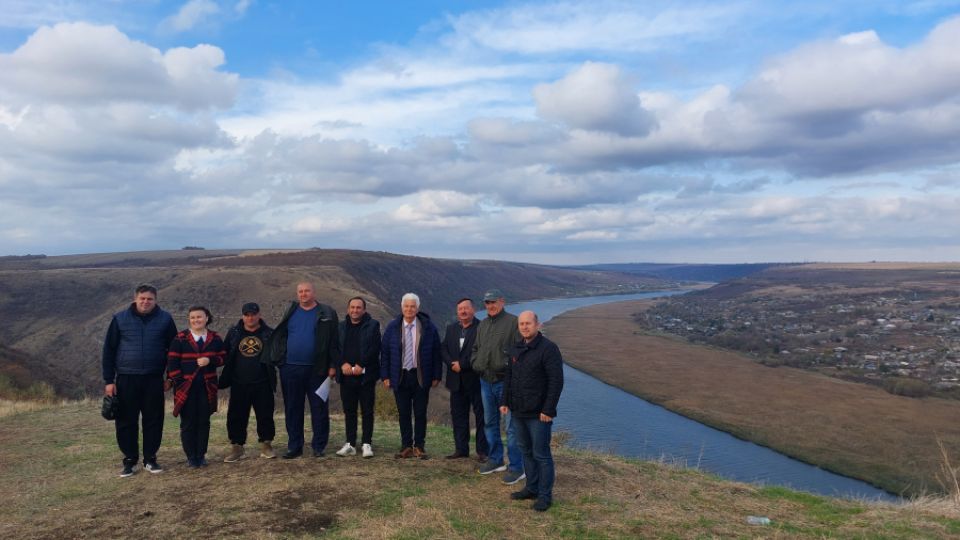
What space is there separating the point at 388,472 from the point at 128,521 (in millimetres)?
2940

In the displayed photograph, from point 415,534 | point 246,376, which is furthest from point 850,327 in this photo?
point 415,534

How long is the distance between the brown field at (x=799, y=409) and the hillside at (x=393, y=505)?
11.2m

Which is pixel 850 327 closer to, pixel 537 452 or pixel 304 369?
pixel 537 452

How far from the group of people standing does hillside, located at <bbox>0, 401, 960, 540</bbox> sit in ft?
1.27

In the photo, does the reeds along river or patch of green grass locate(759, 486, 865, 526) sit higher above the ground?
patch of green grass locate(759, 486, 865, 526)

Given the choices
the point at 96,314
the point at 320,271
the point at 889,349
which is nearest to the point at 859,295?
the point at 889,349

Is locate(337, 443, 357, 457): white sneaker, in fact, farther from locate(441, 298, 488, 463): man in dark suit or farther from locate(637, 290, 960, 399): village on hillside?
A: locate(637, 290, 960, 399): village on hillside

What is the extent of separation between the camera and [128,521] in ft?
19.8

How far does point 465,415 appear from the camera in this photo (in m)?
8.23

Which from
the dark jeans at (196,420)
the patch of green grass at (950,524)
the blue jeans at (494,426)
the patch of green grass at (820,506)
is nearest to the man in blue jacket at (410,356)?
the blue jeans at (494,426)

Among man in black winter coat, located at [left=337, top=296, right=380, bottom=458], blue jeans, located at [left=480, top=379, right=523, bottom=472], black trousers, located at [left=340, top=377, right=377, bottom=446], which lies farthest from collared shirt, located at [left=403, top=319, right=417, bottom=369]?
blue jeans, located at [left=480, top=379, right=523, bottom=472]

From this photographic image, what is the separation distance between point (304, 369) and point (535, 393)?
3401mm

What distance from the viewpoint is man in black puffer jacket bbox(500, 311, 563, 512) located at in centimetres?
636

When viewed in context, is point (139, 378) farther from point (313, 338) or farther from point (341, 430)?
point (341, 430)
